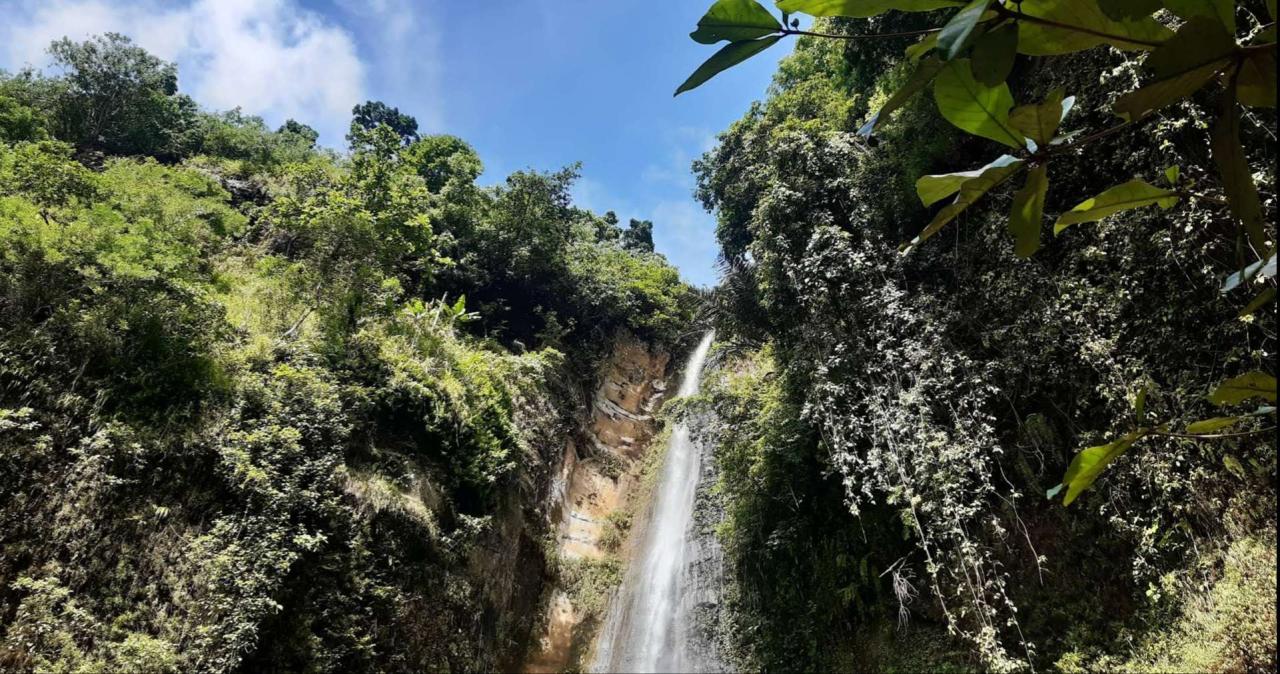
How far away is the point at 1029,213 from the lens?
35.4 inches

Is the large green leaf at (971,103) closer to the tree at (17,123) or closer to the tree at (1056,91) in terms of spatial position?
the tree at (1056,91)

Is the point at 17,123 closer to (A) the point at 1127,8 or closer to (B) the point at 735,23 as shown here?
(B) the point at 735,23

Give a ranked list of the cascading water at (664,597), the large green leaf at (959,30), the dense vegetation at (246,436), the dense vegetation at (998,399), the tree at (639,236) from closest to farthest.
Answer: the large green leaf at (959,30) < the dense vegetation at (998,399) < the dense vegetation at (246,436) < the cascading water at (664,597) < the tree at (639,236)

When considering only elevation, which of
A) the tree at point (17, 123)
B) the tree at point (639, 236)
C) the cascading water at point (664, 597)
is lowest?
the cascading water at point (664, 597)

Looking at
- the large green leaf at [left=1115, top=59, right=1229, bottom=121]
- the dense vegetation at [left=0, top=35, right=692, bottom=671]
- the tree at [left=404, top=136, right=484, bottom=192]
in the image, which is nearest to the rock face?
the dense vegetation at [left=0, top=35, right=692, bottom=671]

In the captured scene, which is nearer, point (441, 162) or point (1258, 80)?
point (1258, 80)

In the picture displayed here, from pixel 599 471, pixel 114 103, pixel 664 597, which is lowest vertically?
pixel 664 597

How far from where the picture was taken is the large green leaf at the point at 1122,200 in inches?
34.2

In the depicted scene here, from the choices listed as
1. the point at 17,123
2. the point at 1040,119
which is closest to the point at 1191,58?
the point at 1040,119

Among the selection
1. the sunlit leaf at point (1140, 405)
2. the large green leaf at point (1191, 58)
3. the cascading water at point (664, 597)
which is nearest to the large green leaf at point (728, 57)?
the large green leaf at point (1191, 58)

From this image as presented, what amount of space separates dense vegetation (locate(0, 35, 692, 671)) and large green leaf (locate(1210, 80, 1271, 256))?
6.09 m

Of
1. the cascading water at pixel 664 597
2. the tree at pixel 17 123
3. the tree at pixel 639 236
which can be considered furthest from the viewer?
the tree at pixel 639 236

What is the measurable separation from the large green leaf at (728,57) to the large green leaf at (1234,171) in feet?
1.74

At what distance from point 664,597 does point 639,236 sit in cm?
1967
